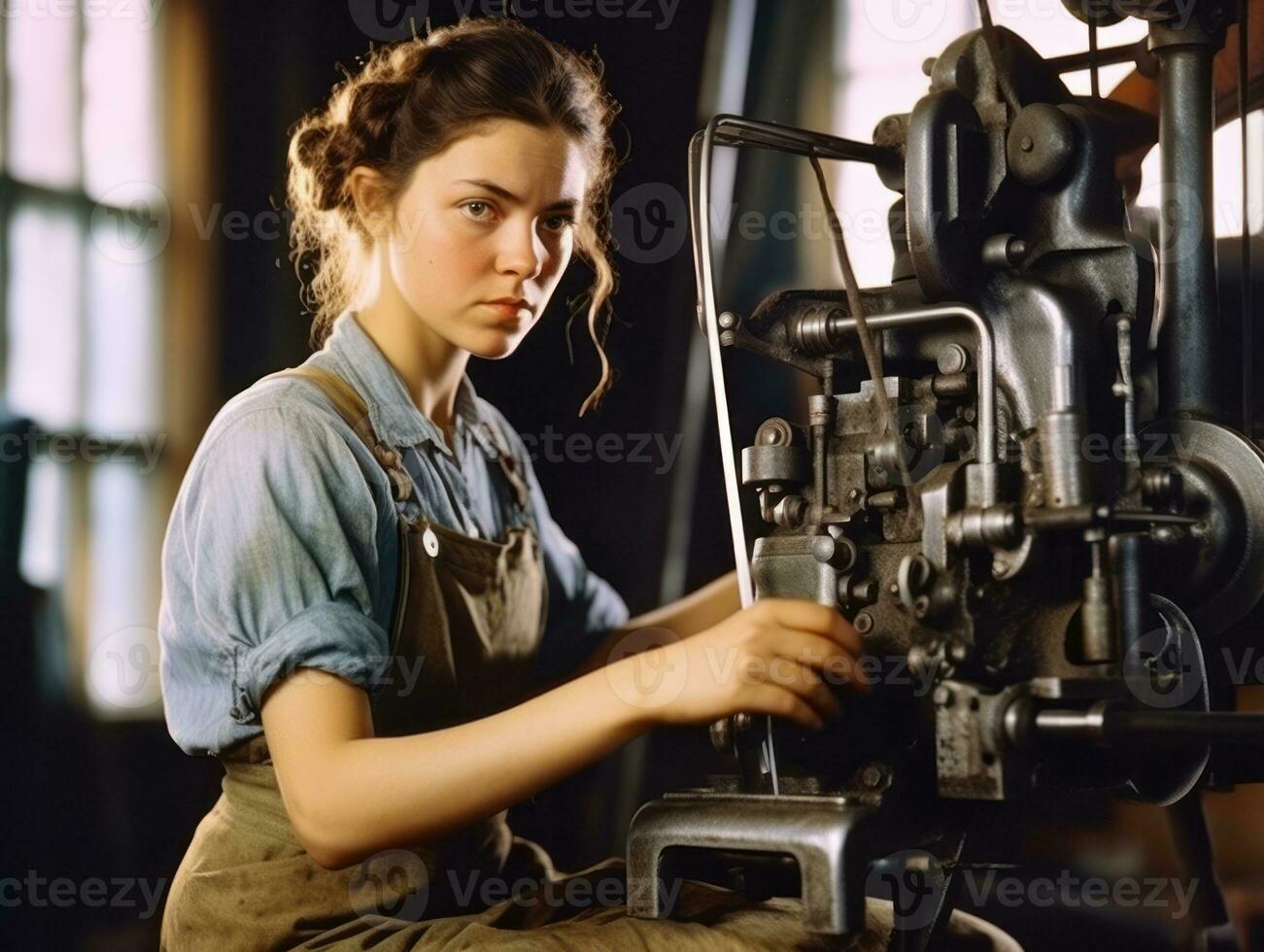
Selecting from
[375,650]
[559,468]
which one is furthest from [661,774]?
[375,650]

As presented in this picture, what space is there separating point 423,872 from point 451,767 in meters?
0.30

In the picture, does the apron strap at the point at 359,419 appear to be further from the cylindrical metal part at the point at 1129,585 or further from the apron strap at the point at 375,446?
the cylindrical metal part at the point at 1129,585

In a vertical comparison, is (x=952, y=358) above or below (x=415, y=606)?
above

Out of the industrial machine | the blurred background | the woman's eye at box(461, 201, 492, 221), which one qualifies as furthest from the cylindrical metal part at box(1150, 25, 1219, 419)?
the woman's eye at box(461, 201, 492, 221)

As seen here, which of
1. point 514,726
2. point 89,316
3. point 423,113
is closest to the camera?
point 514,726

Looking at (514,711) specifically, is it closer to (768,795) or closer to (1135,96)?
(768,795)

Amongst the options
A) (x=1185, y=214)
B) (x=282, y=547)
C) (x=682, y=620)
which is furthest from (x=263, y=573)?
(x=1185, y=214)

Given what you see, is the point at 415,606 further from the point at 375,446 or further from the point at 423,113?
the point at 423,113

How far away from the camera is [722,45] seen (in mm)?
2363

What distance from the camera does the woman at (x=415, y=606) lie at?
1120mm

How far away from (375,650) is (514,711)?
177mm

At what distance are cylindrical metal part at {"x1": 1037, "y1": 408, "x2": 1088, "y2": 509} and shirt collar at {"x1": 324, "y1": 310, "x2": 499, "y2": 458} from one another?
70 centimetres

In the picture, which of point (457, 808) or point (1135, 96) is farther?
point (1135, 96)

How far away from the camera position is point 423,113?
149cm
